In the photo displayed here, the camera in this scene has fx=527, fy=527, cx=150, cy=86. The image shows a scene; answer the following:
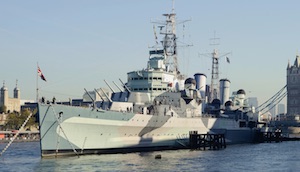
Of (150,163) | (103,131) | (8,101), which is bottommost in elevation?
(150,163)

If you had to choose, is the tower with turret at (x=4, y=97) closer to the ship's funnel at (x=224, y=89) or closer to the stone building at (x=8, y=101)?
the stone building at (x=8, y=101)

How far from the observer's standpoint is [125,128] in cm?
4878

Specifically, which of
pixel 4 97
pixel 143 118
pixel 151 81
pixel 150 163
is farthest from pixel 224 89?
pixel 4 97

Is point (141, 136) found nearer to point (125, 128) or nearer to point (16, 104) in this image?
point (125, 128)

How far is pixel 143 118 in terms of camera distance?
50531mm

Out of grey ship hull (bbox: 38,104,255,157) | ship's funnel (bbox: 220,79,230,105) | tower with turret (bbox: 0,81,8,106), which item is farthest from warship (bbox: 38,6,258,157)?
tower with turret (bbox: 0,81,8,106)

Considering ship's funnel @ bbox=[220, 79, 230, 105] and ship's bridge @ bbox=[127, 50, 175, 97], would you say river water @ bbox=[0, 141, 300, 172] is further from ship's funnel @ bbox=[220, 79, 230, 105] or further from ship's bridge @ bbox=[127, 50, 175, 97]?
ship's funnel @ bbox=[220, 79, 230, 105]

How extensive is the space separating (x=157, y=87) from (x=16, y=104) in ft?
459

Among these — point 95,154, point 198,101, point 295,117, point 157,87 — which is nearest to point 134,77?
point 157,87

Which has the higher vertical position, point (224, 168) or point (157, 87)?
point (157, 87)

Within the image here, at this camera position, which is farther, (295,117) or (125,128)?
(295,117)

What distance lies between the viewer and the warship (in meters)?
44.2

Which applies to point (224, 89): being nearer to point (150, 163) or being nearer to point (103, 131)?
point (103, 131)

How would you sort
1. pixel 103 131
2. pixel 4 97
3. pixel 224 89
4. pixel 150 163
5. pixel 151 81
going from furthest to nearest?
pixel 4 97
pixel 224 89
pixel 151 81
pixel 103 131
pixel 150 163
